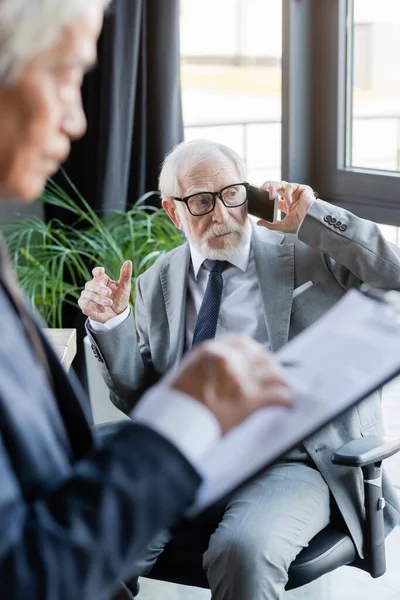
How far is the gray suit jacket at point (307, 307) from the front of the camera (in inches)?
79.4

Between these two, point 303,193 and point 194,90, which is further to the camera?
point 194,90

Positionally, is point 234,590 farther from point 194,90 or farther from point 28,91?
point 194,90

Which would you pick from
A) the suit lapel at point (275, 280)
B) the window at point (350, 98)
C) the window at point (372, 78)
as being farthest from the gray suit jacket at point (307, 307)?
the window at point (372, 78)

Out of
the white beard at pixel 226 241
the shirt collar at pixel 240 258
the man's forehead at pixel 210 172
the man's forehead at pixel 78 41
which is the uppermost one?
the man's forehead at pixel 78 41

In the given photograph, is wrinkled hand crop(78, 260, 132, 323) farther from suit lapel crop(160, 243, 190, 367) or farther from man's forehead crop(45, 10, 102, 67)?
man's forehead crop(45, 10, 102, 67)

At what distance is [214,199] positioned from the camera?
7.16ft

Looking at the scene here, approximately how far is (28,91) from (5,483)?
0.33 metres

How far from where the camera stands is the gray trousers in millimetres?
1849

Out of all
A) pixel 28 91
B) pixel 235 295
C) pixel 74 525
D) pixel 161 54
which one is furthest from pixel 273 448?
pixel 161 54

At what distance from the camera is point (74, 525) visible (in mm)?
724

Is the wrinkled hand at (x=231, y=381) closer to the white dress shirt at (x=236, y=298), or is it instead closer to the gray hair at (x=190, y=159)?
the white dress shirt at (x=236, y=298)

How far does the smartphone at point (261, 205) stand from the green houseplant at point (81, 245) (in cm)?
77

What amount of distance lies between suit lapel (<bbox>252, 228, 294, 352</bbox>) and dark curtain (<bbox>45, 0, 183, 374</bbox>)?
→ 122cm

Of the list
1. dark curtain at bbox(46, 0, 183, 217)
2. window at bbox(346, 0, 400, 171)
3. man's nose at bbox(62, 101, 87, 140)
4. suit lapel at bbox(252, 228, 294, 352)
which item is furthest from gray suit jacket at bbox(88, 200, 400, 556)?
man's nose at bbox(62, 101, 87, 140)
